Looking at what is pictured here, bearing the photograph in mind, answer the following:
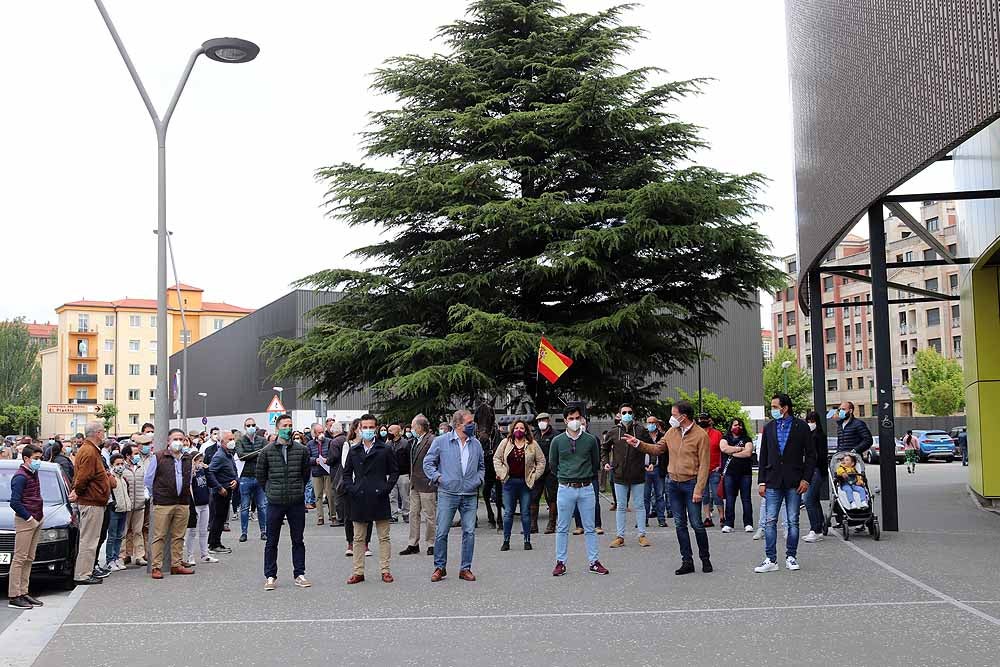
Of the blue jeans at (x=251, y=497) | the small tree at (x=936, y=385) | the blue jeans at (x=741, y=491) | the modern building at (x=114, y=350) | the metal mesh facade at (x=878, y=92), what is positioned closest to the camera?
the metal mesh facade at (x=878, y=92)

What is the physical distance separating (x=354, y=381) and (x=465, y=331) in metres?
3.39

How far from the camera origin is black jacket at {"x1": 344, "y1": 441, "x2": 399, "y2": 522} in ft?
39.6

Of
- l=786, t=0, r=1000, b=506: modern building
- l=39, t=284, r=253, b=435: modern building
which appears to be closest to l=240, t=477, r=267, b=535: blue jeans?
A: l=786, t=0, r=1000, b=506: modern building

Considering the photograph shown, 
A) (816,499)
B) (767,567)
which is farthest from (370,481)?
(816,499)

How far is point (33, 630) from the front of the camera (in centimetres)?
946

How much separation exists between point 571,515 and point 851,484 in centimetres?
451

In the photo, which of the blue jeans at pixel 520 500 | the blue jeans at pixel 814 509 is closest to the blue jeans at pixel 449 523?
the blue jeans at pixel 520 500

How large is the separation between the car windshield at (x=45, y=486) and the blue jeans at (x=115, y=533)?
871 millimetres

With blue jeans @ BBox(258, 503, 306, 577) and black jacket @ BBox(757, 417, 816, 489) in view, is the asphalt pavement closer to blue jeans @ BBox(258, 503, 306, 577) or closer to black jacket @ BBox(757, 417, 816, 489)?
blue jeans @ BBox(258, 503, 306, 577)

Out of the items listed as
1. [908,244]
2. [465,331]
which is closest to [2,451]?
[465,331]

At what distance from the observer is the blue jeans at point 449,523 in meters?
12.1

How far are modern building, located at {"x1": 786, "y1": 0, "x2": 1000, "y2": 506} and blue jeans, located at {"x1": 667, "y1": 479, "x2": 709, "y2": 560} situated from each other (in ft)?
13.5

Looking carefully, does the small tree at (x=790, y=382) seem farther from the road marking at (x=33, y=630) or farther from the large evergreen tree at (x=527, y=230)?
the road marking at (x=33, y=630)

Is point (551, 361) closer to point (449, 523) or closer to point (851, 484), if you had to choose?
point (851, 484)
